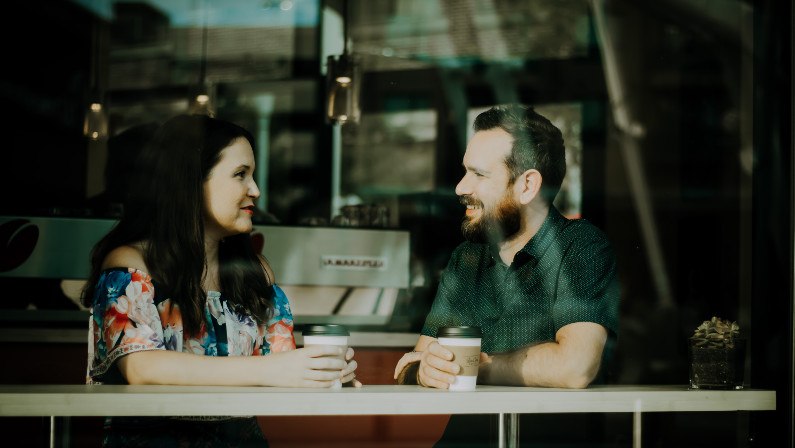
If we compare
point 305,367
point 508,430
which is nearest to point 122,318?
point 305,367

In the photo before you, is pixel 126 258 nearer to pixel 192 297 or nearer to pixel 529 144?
pixel 192 297

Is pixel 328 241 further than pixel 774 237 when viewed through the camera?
Yes

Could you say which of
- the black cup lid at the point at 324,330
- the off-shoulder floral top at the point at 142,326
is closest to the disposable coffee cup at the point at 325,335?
the black cup lid at the point at 324,330

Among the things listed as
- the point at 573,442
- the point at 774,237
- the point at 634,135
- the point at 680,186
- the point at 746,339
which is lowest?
the point at 573,442

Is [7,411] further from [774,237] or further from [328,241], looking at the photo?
[328,241]

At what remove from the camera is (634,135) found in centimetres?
655

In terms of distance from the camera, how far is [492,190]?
2.37 meters

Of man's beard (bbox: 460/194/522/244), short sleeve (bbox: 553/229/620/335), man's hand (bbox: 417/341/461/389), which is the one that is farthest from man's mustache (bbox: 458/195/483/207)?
man's hand (bbox: 417/341/461/389)

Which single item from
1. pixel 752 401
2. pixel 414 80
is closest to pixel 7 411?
pixel 752 401

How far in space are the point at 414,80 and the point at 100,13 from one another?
6.80 ft

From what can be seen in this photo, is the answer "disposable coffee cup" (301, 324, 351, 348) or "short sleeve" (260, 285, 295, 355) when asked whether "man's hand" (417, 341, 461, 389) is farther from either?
"short sleeve" (260, 285, 295, 355)

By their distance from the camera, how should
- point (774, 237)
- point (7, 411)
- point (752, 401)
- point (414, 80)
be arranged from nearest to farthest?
1. point (7, 411)
2. point (752, 401)
3. point (774, 237)
4. point (414, 80)

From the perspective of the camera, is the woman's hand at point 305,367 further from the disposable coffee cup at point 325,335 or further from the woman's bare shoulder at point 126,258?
the woman's bare shoulder at point 126,258

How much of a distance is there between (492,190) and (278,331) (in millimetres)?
654
